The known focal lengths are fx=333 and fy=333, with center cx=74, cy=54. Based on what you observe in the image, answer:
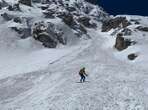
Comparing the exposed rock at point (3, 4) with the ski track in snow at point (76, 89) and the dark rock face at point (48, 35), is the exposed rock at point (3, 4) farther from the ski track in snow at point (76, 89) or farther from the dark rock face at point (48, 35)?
the ski track in snow at point (76, 89)

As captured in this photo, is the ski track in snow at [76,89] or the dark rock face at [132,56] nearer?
the ski track in snow at [76,89]

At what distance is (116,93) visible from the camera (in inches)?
1196

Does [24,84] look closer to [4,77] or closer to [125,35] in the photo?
[4,77]

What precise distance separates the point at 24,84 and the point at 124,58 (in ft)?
79.6

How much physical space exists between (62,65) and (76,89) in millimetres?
18720

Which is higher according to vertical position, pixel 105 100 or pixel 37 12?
pixel 37 12

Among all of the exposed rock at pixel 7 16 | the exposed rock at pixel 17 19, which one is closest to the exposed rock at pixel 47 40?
the exposed rock at pixel 17 19

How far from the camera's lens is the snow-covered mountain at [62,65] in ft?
93.9

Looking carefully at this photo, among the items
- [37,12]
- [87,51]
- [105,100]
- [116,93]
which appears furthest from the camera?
[37,12]

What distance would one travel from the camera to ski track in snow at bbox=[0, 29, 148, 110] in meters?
27.1

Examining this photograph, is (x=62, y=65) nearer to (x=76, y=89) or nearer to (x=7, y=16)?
(x=76, y=89)

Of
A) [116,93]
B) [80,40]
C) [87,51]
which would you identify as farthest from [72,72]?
[80,40]

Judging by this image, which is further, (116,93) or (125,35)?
(125,35)

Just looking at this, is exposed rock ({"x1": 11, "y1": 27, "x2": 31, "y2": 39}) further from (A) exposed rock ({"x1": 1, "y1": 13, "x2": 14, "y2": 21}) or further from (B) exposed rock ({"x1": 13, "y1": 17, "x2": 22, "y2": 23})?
(A) exposed rock ({"x1": 1, "y1": 13, "x2": 14, "y2": 21})
